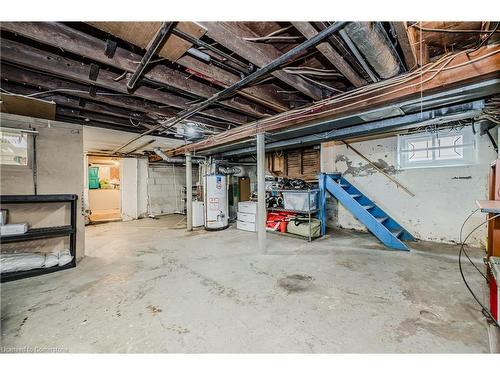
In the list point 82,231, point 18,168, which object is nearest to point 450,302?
point 82,231

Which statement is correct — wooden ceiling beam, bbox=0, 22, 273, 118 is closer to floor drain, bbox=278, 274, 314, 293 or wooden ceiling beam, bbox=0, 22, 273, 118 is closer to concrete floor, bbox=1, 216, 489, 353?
concrete floor, bbox=1, 216, 489, 353

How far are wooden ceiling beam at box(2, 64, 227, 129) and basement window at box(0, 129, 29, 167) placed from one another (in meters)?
0.60

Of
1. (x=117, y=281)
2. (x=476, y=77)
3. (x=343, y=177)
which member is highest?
(x=476, y=77)

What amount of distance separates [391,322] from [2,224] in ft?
14.1

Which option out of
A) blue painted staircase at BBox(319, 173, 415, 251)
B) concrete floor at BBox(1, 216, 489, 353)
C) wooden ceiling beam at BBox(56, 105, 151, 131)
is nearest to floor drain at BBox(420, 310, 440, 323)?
concrete floor at BBox(1, 216, 489, 353)

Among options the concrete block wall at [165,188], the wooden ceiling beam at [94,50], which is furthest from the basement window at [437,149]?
the concrete block wall at [165,188]

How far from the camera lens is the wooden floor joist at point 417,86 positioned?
1596 millimetres

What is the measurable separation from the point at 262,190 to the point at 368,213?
1891 mm

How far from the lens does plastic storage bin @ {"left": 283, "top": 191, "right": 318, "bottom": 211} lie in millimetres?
4152

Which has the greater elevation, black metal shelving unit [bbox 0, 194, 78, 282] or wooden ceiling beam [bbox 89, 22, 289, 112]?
wooden ceiling beam [bbox 89, 22, 289, 112]

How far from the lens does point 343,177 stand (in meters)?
5.06

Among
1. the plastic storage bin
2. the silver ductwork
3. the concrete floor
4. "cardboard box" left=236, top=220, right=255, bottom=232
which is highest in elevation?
the silver ductwork

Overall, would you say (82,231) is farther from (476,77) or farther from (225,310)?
(476,77)

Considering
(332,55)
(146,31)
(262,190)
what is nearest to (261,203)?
(262,190)
